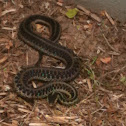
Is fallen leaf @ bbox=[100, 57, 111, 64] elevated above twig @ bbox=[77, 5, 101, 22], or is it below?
below

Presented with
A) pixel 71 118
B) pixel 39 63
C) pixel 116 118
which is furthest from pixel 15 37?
pixel 116 118

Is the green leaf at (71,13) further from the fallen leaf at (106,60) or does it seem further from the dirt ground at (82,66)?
the fallen leaf at (106,60)

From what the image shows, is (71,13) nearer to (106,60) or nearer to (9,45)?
(106,60)

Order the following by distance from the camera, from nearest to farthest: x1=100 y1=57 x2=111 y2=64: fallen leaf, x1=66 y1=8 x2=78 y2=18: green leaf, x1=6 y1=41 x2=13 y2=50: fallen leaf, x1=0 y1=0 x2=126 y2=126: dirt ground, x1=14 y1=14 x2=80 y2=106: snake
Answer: x1=0 y1=0 x2=126 y2=126: dirt ground, x1=14 y1=14 x2=80 y2=106: snake, x1=6 y1=41 x2=13 y2=50: fallen leaf, x1=100 y1=57 x2=111 y2=64: fallen leaf, x1=66 y1=8 x2=78 y2=18: green leaf

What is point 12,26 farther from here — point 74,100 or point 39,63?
point 74,100

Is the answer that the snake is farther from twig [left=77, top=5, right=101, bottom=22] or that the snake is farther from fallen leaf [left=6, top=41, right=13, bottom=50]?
twig [left=77, top=5, right=101, bottom=22]

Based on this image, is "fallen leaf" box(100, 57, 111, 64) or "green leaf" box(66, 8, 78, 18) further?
"green leaf" box(66, 8, 78, 18)

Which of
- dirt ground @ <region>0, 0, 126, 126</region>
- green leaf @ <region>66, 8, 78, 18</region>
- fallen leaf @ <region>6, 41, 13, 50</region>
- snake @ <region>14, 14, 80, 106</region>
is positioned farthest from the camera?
green leaf @ <region>66, 8, 78, 18</region>

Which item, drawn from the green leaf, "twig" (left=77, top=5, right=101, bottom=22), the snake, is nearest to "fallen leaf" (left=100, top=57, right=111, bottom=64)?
the snake
